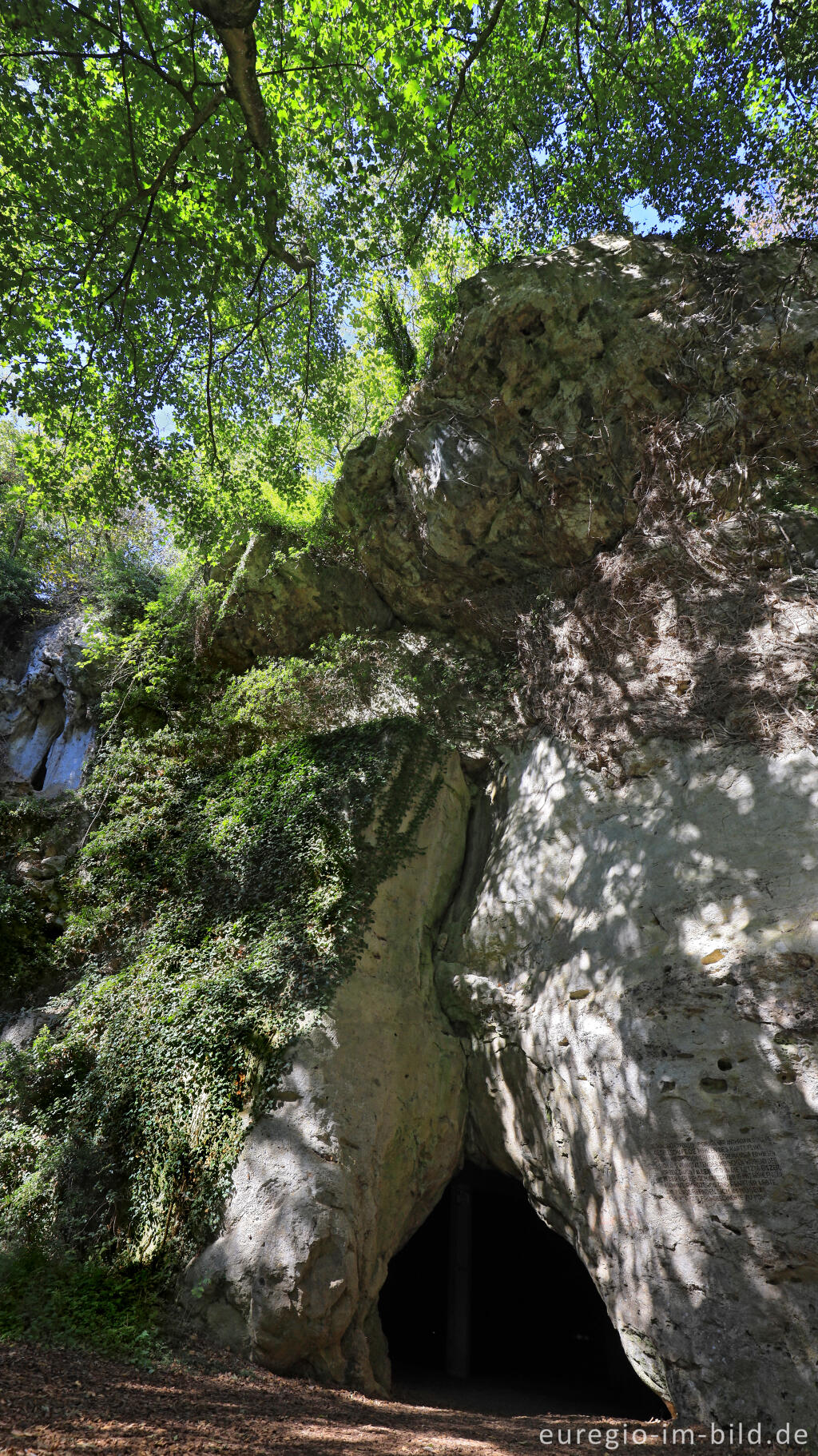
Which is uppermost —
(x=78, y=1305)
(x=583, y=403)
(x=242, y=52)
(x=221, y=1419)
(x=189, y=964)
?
(x=583, y=403)

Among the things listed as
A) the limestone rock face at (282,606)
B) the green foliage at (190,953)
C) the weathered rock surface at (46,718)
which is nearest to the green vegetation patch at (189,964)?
the green foliage at (190,953)

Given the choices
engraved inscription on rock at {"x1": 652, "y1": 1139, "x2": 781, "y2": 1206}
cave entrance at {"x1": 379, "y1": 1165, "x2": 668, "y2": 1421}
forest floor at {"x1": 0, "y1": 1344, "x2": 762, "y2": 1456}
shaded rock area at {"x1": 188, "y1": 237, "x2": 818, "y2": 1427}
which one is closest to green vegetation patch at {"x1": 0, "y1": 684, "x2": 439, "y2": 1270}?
shaded rock area at {"x1": 188, "y1": 237, "x2": 818, "y2": 1427}

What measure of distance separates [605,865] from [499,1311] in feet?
26.9

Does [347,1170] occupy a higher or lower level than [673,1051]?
lower

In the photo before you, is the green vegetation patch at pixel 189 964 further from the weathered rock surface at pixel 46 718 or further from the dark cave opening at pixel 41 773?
the dark cave opening at pixel 41 773

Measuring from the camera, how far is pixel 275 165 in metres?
7.04

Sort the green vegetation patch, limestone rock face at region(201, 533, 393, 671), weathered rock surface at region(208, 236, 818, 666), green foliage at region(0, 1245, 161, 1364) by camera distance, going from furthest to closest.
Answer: limestone rock face at region(201, 533, 393, 671) → weathered rock surface at region(208, 236, 818, 666) → the green vegetation patch → green foliage at region(0, 1245, 161, 1364)

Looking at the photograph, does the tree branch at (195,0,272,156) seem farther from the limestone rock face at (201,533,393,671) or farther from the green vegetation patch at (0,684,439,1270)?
the green vegetation patch at (0,684,439,1270)

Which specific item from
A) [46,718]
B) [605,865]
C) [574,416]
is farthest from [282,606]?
[605,865]

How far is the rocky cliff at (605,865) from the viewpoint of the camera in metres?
5.61

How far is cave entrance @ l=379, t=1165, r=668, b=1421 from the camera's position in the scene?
8805 mm

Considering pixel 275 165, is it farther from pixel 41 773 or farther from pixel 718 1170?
pixel 41 773

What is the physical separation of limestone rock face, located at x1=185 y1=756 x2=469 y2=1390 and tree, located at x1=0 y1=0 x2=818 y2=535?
720cm

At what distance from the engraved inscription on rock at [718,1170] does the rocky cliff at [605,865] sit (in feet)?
0.07
